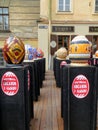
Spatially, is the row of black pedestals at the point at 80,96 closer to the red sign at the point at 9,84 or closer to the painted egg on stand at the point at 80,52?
the painted egg on stand at the point at 80,52

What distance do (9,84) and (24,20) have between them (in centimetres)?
1383

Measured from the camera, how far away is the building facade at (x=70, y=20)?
15828 millimetres

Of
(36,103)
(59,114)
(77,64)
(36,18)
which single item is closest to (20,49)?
(77,64)

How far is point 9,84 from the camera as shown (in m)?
3.15

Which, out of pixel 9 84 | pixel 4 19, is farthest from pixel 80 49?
pixel 4 19

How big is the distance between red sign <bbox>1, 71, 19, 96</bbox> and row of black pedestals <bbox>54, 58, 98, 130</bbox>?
2.18 feet

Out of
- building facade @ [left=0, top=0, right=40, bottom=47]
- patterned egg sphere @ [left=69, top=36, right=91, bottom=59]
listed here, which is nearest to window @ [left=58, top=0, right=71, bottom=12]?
building facade @ [left=0, top=0, right=40, bottom=47]

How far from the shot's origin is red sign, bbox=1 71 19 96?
311 cm

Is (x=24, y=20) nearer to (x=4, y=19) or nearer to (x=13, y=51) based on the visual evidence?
(x=4, y=19)

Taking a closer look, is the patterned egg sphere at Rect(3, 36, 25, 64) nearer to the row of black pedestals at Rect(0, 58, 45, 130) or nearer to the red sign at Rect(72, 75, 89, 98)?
the row of black pedestals at Rect(0, 58, 45, 130)

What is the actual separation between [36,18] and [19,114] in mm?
13838

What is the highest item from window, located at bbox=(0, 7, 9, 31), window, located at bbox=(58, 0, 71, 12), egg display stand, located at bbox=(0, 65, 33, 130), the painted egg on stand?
window, located at bbox=(58, 0, 71, 12)

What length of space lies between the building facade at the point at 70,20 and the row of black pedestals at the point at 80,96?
1258 centimetres

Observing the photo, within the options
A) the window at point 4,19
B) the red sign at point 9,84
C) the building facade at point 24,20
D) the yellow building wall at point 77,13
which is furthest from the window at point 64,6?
the red sign at point 9,84
